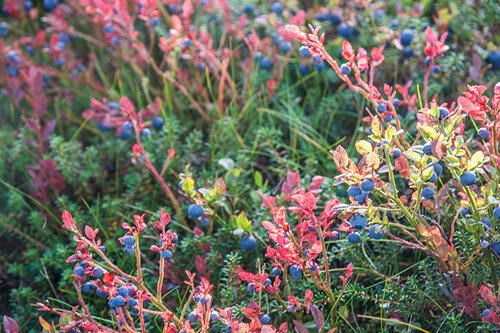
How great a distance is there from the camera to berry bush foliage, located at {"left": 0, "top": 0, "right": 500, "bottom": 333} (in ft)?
4.36

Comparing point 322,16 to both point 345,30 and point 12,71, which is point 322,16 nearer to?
point 345,30

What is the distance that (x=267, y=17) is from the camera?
253 cm

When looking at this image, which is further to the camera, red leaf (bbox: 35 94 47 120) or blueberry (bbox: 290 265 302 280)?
red leaf (bbox: 35 94 47 120)

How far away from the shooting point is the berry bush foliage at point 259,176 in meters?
1.33

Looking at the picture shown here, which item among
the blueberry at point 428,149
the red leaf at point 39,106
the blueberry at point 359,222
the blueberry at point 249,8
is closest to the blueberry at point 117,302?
the blueberry at point 359,222

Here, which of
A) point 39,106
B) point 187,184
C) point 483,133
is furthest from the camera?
point 39,106

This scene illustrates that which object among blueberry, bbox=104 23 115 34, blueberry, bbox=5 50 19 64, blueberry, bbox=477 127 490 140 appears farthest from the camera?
blueberry, bbox=5 50 19 64

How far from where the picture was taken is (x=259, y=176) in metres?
1.89

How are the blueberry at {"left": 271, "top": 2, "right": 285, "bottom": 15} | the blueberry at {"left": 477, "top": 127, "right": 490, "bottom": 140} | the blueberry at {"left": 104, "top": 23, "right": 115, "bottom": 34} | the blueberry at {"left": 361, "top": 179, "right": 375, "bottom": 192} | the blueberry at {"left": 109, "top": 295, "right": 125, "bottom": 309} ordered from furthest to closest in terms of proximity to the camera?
the blueberry at {"left": 271, "top": 2, "right": 285, "bottom": 15} → the blueberry at {"left": 104, "top": 23, "right": 115, "bottom": 34} → the blueberry at {"left": 477, "top": 127, "right": 490, "bottom": 140} → the blueberry at {"left": 109, "top": 295, "right": 125, "bottom": 309} → the blueberry at {"left": 361, "top": 179, "right": 375, "bottom": 192}

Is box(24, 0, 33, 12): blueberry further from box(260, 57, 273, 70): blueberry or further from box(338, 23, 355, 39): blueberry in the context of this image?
box(338, 23, 355, 39): blueberry

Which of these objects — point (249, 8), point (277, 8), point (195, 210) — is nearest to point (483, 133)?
point (195, 210)

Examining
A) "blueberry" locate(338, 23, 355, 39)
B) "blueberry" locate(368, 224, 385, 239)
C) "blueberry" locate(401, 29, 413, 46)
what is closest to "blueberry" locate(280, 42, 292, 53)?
"blueberry" locate(338, 23, 355, 39)

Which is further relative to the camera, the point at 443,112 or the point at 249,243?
the point at 249,243

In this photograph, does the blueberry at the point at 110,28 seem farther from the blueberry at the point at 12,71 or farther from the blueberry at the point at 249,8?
the blueberry at the point at 249,8
